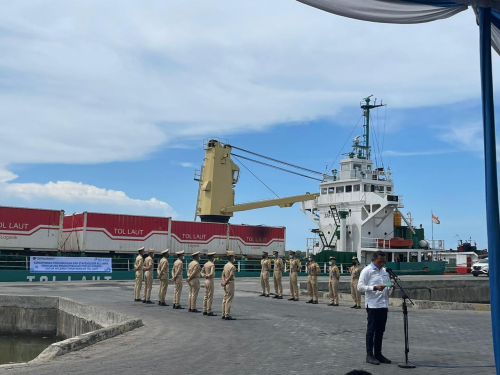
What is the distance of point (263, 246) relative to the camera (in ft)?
125

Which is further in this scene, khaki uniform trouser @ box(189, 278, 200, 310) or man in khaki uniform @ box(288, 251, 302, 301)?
man in khaki uniform @ box(288, 251, 302, 301)

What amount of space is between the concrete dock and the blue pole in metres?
2.89

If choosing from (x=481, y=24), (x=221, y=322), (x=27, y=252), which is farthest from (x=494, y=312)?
(x=27, y=252)

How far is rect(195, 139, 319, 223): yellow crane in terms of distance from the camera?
135 ft

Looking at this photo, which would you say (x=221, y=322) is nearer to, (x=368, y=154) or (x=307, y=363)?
(x=307, y=363)

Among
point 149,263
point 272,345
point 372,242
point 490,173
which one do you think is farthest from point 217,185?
point 490,173

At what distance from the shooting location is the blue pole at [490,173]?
4.41 meters

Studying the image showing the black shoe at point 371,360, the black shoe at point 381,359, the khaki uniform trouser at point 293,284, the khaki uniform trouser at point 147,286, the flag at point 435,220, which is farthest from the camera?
the flag at point 435,220

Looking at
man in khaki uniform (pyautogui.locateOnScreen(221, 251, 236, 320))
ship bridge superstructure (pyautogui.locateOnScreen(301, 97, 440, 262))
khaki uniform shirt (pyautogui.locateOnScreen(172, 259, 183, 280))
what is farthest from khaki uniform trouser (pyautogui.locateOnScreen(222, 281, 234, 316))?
ship bridge superstructure (pyautogui.locateOnScreen(301, 97, 440, 262))

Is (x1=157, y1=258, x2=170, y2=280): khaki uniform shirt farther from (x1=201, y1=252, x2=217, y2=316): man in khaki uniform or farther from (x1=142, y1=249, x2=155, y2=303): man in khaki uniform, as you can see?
(x1=201, y1=252, x2=217, y2=316): man in khaki uniform

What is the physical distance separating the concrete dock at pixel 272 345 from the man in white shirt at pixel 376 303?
0.85 feet

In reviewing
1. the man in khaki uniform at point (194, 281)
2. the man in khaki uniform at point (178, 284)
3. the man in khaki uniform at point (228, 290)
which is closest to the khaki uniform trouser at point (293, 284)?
the man in khaki uniform at point (178, 284)

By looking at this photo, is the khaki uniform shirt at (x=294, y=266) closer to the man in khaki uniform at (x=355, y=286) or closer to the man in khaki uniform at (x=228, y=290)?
the man in khaki uniform at (x=355, y=286)

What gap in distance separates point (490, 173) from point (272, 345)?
5.68 m
